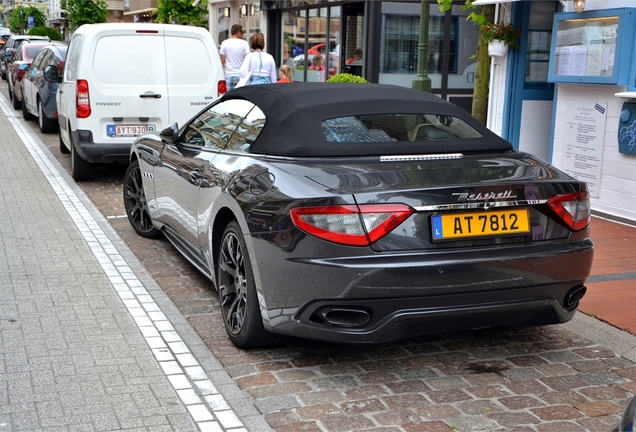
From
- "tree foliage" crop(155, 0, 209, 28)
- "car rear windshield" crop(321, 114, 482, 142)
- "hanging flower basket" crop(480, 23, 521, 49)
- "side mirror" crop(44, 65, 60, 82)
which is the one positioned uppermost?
"tree foliage" crop(155, 0, 209, 28)

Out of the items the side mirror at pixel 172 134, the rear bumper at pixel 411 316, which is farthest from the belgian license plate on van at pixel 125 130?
the rear bumper at pixel 411 316

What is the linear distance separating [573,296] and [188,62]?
7.12 meters

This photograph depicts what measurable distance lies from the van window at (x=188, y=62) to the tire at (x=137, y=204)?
292 centimetres

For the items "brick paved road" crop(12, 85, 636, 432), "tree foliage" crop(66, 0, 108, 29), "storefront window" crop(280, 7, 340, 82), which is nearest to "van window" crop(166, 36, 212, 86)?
"brick paved road" crop(12, 85, 636, 432)

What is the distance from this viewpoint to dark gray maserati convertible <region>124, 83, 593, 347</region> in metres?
4.13

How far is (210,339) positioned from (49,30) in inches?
2352

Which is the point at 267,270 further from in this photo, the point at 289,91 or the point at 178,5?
the point at 178,5

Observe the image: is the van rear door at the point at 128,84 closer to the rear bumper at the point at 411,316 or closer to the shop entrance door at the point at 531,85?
the shop entrance door at the point at 531,85

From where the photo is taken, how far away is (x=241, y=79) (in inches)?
509

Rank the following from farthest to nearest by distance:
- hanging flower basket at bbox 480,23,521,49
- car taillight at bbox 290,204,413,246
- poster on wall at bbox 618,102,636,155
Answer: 1. hanging flower basket at bbox 480,23,521,49
2. poster on wall at bbox 618,102,636,155
3. car taillight at bbox 290,204,413,246

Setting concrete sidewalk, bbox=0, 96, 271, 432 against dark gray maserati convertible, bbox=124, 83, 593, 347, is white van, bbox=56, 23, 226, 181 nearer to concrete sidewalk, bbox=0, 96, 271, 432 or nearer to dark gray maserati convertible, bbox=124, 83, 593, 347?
concrete sidewalk, bbox=0, 96, 271, 432

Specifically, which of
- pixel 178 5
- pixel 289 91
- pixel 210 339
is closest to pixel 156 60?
pixel 289 91

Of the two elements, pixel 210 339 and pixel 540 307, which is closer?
pixel 540 307

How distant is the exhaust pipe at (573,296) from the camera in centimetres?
456
